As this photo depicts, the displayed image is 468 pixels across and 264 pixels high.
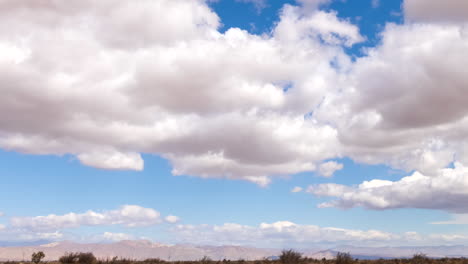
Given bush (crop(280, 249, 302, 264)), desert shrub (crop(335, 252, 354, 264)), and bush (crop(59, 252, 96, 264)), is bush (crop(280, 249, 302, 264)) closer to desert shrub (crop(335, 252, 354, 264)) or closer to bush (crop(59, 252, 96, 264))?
desert shrub (crop(335, 252, 354, 264))

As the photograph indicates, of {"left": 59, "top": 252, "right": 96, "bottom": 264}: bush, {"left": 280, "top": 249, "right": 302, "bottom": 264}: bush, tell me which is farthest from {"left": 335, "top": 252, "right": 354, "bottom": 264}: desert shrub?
{"left": 59, "top": 252, "right": 96, "bottom": 264}: bush

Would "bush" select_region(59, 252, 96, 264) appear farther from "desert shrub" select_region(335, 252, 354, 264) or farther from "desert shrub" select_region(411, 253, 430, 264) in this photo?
"desert shrub" select_region(411, 253, 430, 264)

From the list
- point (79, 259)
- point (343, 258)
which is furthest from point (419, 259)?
point (79, 259)

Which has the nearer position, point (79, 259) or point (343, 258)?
point (79, 259)

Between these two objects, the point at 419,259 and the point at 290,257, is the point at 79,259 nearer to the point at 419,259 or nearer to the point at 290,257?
the point at 290,257

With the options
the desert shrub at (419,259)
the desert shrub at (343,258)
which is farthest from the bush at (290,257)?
the desert shrub at (419,259)

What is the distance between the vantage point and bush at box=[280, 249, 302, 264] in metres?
43.4

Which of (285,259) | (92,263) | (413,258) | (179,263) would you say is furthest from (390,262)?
(92,263)

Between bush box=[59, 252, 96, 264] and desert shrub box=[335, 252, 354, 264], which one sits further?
desert shrub box=[335, 252, 354, 264]

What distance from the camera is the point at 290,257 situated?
144 feet

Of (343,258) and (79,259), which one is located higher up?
(343,258)

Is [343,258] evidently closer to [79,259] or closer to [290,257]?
[290,257]

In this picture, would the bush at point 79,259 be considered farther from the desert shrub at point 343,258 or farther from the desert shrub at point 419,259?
the desert shrub at point 419,259

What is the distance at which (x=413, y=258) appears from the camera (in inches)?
1957
